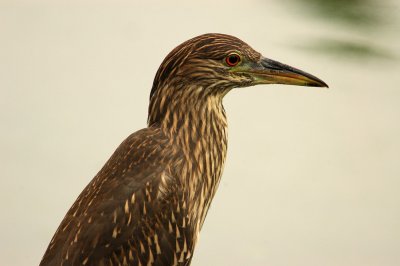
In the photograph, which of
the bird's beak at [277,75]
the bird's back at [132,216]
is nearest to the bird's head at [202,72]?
the bird's beak at [277,75]

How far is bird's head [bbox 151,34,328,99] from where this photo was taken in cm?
483

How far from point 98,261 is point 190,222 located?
1.53 feet

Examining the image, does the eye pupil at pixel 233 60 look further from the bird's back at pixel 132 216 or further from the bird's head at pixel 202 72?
the bird's back at pixel 132 216

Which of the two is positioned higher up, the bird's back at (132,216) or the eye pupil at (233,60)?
the eye pupil at (233,60)

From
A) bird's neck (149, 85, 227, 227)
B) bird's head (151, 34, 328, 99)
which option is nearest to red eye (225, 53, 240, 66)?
bird's head (151, 34, 328, 99)

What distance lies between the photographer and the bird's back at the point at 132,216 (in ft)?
14.8

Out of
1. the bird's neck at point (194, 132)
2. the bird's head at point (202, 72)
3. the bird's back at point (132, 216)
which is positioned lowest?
the bird's back at point (132, 216)

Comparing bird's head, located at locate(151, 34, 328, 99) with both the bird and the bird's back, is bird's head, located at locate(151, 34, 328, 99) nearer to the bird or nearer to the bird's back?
the bird

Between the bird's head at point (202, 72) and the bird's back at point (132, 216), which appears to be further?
the bird's head at point (202, 72)

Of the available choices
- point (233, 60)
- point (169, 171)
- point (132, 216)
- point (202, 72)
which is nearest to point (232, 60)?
point (233, 60)

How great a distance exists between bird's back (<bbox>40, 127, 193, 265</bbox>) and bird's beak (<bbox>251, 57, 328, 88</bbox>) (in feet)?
1.54

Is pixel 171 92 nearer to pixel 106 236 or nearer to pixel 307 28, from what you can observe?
pixel 106 236

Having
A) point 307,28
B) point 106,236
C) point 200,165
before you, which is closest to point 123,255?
point 106,236

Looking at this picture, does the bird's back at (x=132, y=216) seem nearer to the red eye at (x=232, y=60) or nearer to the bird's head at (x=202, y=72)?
the bird's head at (x=202, y=72)
